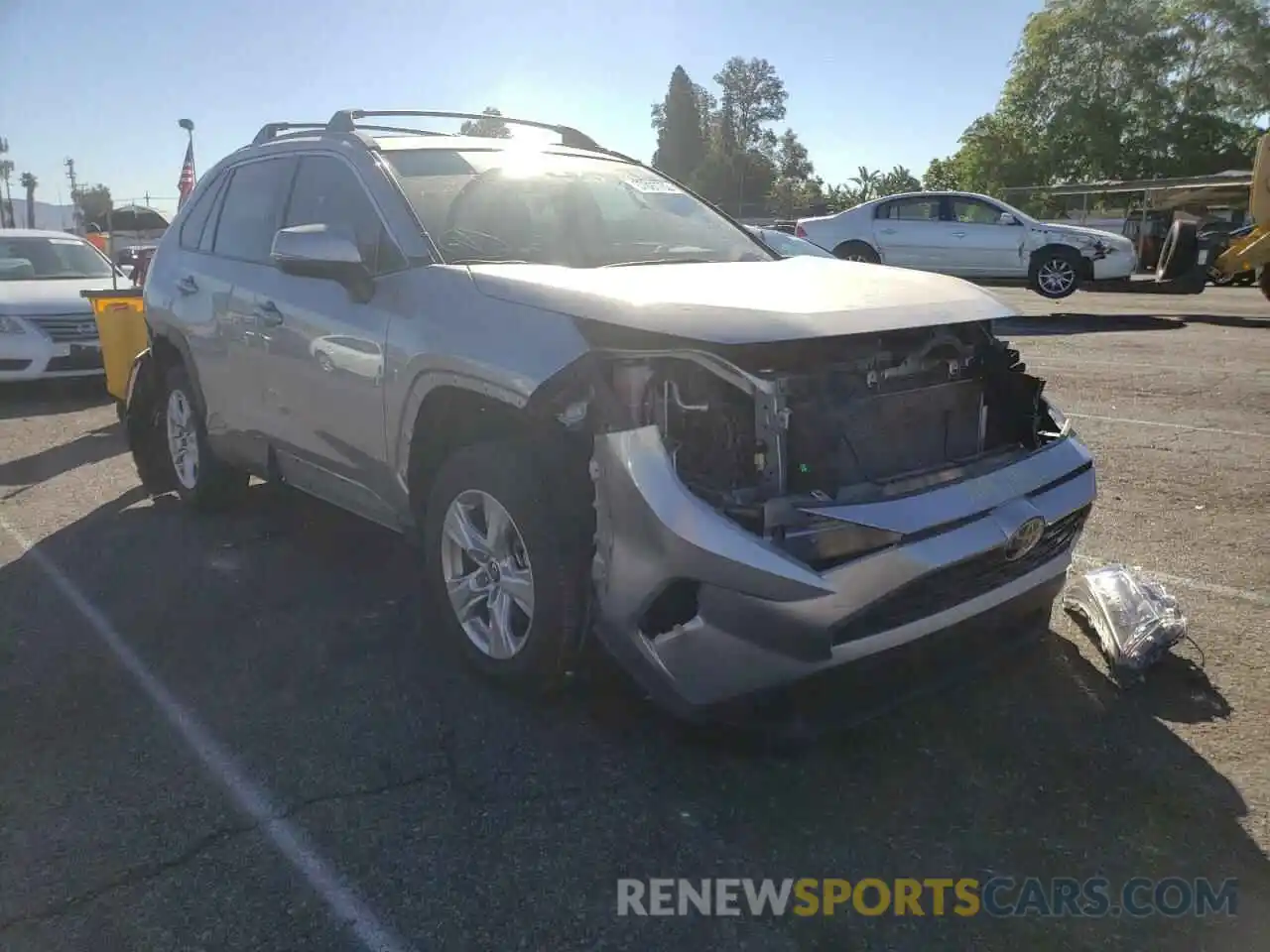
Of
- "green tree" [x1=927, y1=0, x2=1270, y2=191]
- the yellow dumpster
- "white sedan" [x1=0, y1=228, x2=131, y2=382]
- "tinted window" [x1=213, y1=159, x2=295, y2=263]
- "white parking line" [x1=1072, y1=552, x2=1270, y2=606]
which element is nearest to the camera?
"white parking line" [x1=1072, y1=552, x2=1270, y2=606]

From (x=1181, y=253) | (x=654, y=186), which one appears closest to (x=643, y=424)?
(x=654, y=186)

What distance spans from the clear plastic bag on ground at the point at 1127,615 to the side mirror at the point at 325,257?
2.87 metres

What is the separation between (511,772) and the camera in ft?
9.79

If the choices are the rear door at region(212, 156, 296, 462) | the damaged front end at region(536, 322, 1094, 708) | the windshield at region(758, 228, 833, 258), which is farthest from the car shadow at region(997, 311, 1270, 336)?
the damaged front end at region(536, 322, 1094, 708)

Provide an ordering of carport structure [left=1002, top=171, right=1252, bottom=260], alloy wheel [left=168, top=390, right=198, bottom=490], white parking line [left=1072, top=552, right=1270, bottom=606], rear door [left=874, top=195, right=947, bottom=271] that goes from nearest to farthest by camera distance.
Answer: white parking line [left=1072, top=552, right=1270, bottom=606]
alloy wheel [left=168, top=390, right=198, bottom=490]
rear door [left=874, top=195, right=947, bottom=271]
carport structure [left=1002, top=171, right=1252, bottom=260]

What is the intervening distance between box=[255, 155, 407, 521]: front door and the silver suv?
0.04 ft

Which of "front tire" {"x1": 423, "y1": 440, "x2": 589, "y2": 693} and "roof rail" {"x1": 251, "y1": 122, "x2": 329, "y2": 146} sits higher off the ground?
"roof rail" {"x1": 251, "y1": 122, "x2": 329, "y2": 146}

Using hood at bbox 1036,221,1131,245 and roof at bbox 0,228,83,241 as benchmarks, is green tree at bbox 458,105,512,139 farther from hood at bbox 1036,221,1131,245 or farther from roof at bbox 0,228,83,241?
hood at bbox 1036,221,1131,245

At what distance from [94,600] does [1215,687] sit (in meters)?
4.30

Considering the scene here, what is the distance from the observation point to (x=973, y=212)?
1664 centimetres

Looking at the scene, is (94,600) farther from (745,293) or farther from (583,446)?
(745,293)

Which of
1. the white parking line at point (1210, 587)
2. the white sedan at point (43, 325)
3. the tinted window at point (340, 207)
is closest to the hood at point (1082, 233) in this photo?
the white parking line at point (1210, 587)

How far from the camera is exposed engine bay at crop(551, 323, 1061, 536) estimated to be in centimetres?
280

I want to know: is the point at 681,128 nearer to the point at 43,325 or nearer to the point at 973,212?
the point at 973,212
